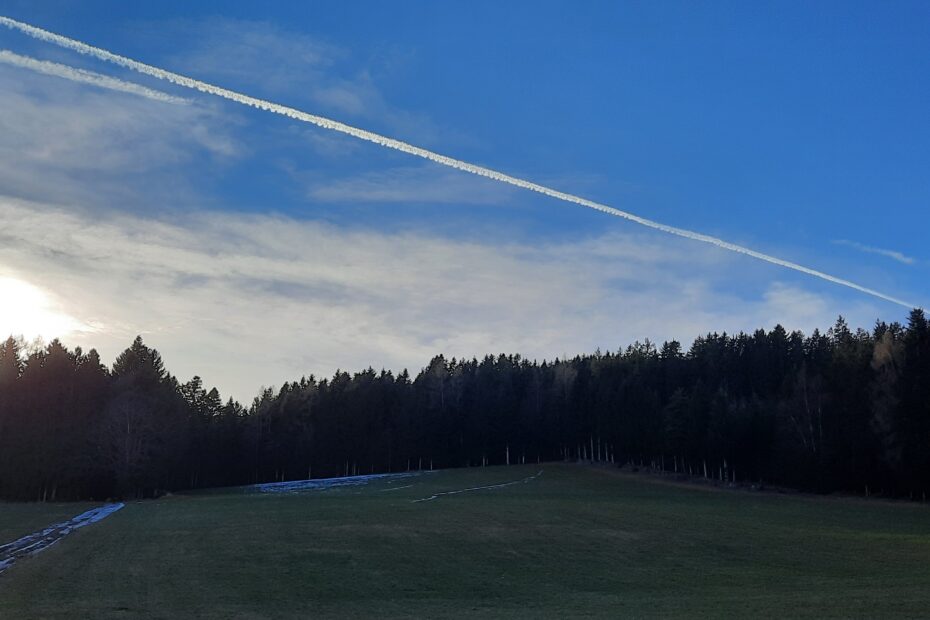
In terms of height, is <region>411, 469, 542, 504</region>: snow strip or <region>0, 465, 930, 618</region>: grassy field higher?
<region>0, 465, 930, 618</region>: grassy field

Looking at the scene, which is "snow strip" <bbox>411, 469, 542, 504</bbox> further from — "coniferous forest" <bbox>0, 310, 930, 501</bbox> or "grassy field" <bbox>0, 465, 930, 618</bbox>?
"coniferous forest" <bbox>0, 310, 930, 501</bbox>

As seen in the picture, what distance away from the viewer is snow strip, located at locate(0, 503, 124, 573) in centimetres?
3425

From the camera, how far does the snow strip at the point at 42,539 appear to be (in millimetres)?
34250

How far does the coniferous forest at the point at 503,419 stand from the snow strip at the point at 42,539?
31968 mm

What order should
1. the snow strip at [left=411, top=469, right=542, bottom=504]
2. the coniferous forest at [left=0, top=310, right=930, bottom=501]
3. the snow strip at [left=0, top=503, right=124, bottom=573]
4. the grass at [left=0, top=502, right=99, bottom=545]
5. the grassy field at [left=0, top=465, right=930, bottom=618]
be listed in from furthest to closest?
the coniferous forest at [left=0, top=310, right=930, bottom=501], the snow strip at [left=411, top=469, right=542, bottom=504], the grass at [left=0, top=502, right=99, bottom=545], the snow strip at [left=0, top=503, right=124, bottom=573], the grassy field at [left=0, top=465, right=930, bottom=618]

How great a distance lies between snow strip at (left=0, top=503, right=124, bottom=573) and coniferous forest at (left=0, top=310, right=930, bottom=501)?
3197 centimetres

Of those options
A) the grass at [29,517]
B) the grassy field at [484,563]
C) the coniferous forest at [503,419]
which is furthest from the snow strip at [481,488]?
the grass at [29,517]

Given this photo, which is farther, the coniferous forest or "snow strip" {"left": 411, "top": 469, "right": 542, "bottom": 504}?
the coniferous forest

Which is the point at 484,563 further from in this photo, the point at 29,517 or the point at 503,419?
the point at 503,419

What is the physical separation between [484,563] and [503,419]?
95983 millimetres

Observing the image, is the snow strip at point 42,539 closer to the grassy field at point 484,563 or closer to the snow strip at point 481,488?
the grassy field at point 484,563

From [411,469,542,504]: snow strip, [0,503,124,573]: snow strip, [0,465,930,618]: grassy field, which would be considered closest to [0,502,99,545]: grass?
[0,503,124,573]: snow strip

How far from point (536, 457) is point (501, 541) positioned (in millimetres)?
91234

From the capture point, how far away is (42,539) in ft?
137
